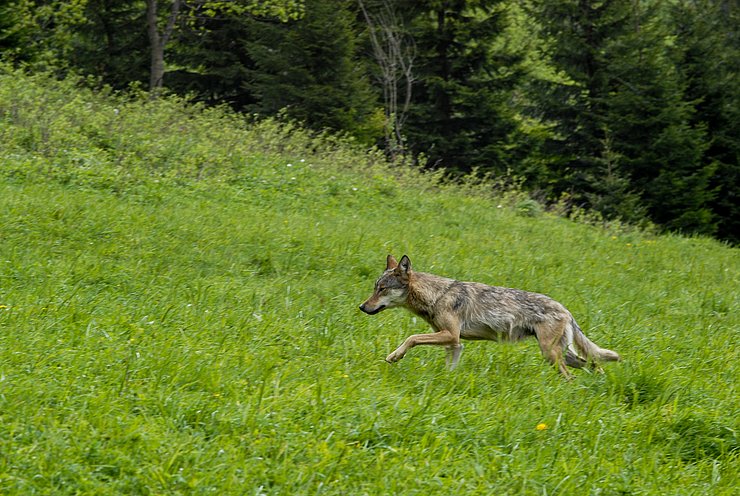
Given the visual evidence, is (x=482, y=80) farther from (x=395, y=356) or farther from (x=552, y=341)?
(x=395, y=356)

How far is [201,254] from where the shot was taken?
9875mm

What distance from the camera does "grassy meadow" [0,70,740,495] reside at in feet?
14.1

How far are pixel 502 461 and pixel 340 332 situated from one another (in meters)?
2.77

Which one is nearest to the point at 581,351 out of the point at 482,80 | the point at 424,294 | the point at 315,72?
the point at 424,294

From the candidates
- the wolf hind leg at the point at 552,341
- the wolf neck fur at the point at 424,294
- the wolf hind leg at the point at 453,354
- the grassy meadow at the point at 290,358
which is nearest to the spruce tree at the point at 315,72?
the grassy meadow at the point at 290,358

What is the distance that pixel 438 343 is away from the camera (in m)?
6.68

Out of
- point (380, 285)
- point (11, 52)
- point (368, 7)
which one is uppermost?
point (368, 7)

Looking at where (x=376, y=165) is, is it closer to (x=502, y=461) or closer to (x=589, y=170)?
(x=589, y=170)

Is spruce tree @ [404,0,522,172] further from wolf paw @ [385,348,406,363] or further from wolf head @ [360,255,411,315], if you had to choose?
wolf paw @ [385,348,406,363]

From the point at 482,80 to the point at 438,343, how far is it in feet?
68.2

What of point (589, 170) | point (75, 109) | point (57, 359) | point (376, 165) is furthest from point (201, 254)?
point (589, 170)

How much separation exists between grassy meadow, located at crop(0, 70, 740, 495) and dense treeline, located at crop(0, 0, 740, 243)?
32.6 feet

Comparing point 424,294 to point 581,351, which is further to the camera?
point 424,294

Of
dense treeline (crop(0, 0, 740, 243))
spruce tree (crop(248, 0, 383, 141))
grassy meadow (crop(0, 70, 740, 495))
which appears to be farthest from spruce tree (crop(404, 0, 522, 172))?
grassy meadow (crop(0, 70, 740, 495))
